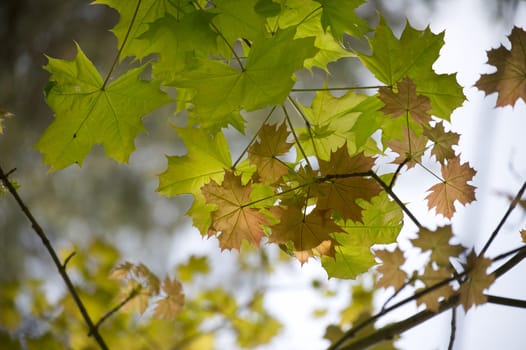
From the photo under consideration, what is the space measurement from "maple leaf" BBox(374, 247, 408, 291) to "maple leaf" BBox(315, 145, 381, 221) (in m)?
0.05

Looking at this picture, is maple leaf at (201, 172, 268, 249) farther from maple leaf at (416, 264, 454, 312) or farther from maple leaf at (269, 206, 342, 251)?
maple leaf at (416, 264, 454, 312)

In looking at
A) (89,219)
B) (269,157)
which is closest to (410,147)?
(269,157)

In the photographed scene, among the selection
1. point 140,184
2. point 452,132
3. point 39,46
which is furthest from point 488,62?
point 140,184

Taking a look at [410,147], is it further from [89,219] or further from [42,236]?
[89,219]

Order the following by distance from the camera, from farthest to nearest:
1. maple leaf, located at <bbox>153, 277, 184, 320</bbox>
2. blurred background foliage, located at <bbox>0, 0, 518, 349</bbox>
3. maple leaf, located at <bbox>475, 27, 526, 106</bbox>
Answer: blurred background foliage, located at <bbox>0, 0, 518, 349</bbox> < maple leaf, located at <bbox>153, 277, 184, 320</bbox> < maple leaf, located at <bbox>475, 27, 526, 106</bbox>

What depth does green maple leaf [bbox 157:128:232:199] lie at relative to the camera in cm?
58

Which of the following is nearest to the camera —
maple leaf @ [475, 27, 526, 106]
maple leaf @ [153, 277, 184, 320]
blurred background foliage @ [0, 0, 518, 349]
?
maple leaf @ [475, 27, 526, 106]

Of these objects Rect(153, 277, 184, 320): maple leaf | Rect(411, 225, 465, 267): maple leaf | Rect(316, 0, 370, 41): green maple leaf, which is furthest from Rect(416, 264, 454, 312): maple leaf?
Rect(153, 277, 184, 320): maple leaf

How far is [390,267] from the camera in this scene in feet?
1.51

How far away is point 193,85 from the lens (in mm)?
450

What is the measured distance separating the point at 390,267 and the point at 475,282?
0.32 feet

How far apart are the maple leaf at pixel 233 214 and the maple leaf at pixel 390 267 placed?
12 cm

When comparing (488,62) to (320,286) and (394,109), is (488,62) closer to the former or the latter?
(394,109)

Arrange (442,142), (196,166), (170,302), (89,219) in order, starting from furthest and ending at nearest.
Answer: (89,219) < (170,302) < (196,166) < (442,142)
